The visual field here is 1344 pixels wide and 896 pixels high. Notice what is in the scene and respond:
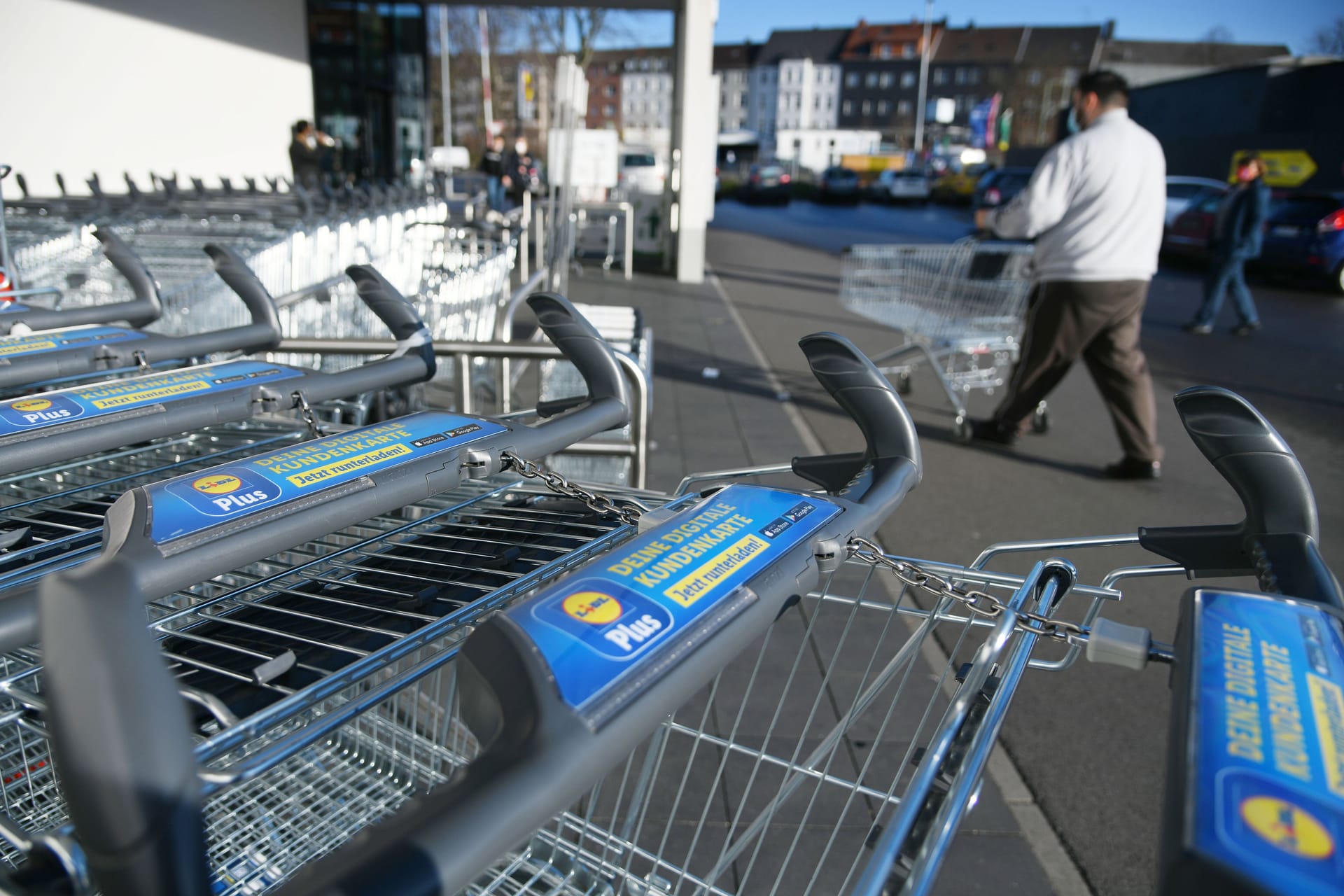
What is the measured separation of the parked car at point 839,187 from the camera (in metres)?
36.2

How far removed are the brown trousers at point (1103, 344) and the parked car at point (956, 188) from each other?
103ft

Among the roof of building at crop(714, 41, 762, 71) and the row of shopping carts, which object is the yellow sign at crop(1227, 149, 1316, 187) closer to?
the row of shopping carts

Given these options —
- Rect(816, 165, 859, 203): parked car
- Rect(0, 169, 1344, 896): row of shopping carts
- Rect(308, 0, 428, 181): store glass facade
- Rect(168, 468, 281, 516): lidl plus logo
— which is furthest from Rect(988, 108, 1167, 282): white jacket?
Rect(816, 165, 859, 203): parked car

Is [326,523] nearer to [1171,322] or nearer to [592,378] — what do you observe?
[592,378]

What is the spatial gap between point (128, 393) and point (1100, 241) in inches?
184

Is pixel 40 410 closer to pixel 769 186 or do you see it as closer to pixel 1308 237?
pixel 1308 237

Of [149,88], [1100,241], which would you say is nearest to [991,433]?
[1100,241]

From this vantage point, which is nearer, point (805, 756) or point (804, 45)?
point (805, 756)

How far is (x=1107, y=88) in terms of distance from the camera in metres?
4.88

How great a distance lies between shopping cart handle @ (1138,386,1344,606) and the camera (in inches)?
43.8

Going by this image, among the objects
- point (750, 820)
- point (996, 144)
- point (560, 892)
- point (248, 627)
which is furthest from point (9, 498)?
point (996, 144)

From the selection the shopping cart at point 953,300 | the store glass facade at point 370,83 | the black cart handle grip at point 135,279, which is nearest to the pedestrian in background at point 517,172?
the store glass facade at point 370,83

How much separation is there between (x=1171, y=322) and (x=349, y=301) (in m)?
9.50

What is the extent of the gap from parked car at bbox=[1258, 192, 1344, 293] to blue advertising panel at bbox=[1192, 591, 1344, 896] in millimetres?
14830
